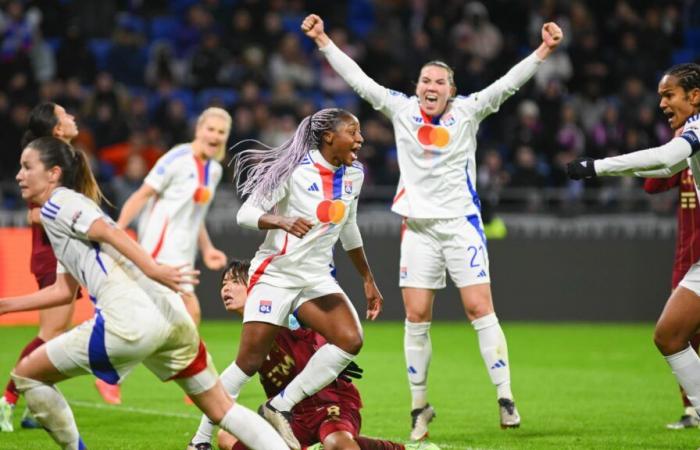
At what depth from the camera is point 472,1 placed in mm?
21578

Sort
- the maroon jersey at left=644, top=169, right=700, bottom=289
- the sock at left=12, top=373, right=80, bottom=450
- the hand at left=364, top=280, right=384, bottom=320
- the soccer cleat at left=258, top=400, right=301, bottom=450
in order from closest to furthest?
the sock at left=12, top=373, right=80, bottom=450, the soccer cleat at left=258, top=400, right=301, bottom=450, the hand at left=364, top=280, right=384, bottom=320, the maroon jersey at left=644, top=169, right=700, bottom=289

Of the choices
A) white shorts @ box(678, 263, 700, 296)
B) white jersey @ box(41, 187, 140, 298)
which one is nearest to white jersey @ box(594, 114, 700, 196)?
white shorts @ box(678, 263, 700, 296)

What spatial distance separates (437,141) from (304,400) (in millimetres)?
2290

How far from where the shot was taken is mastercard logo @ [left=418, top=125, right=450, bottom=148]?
26.5 feet

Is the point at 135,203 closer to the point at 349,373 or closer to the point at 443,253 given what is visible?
the point at 443,253

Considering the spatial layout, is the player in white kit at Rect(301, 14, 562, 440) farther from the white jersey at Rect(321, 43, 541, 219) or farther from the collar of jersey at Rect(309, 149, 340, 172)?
the collar of jersey at Rect(309, 149, 340, 172)

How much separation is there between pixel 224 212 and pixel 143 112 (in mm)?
2682

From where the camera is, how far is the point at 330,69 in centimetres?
1991

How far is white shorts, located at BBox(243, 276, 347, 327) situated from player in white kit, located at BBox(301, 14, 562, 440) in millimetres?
1425

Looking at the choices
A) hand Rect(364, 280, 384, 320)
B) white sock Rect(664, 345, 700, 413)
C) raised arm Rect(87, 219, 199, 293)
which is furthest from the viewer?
hand Rect(364, 280, 384, 320)

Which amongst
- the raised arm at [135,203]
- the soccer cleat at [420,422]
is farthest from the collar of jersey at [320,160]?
the raised arm at [135,203]

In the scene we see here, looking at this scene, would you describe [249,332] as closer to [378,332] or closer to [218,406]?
[218,406]

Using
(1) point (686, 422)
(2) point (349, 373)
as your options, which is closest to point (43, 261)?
(2) point (349, 373)

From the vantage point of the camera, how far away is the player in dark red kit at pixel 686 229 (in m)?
8.26
